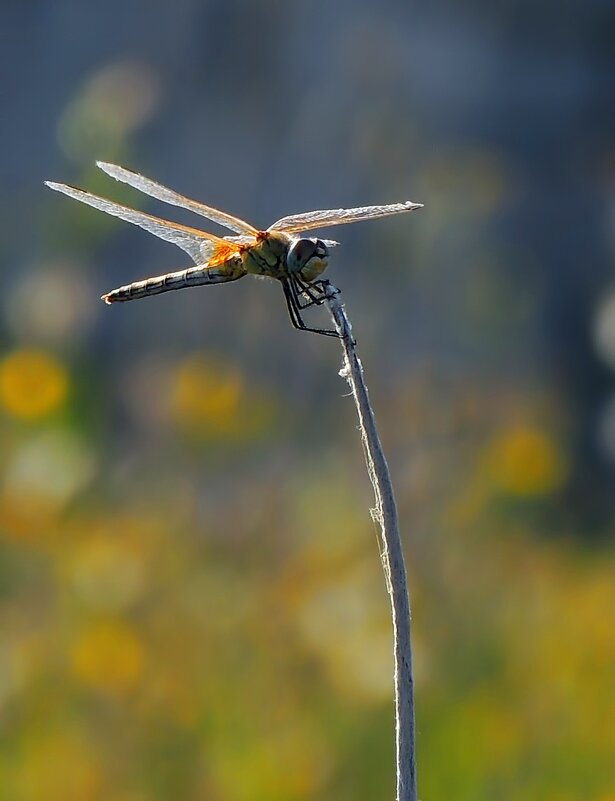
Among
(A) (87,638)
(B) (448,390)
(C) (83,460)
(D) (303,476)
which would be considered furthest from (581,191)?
(A) (87,638)

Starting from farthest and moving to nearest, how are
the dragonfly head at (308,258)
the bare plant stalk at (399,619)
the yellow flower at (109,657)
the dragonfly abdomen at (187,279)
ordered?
1. the yellow flower at (109,657)
2. the dragonfly abdomen at (187,279)
3. the dragonfly head at (308,258)
4. the bare plant stalk at (399,619)

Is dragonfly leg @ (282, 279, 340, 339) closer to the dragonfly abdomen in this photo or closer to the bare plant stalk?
the dragonfly abdomen

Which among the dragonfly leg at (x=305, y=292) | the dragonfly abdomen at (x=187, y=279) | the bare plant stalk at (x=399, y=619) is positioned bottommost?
the bare plant stalk at (x=399, y=619)

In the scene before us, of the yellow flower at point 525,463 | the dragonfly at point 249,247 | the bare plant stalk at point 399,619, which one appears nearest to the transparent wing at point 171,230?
the dragonfly at point 249,247

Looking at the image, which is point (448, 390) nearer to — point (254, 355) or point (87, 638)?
point (254, 355)

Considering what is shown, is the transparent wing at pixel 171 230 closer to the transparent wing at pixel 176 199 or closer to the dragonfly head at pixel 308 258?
the transparent wing at pixel 176 199

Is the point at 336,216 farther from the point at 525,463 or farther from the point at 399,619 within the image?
the point at 525,463

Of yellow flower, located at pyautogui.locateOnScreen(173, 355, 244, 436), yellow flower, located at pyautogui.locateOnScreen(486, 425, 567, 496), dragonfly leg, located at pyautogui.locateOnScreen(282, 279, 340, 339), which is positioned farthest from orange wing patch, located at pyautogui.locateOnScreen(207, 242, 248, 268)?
yellow flower, located at pyautogui.locateOnScreen(486, 425, 567, 496)
